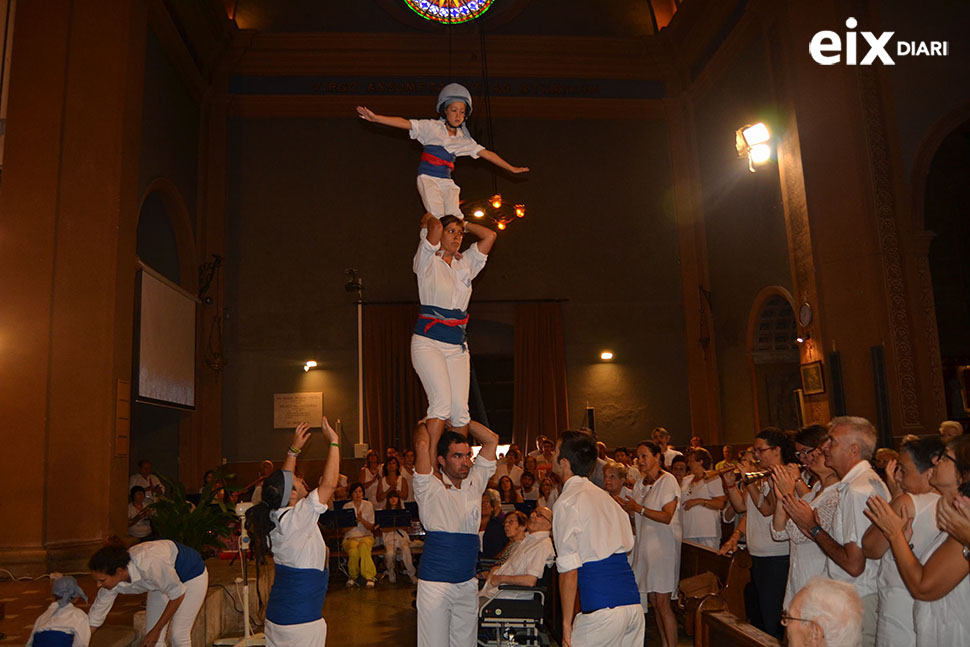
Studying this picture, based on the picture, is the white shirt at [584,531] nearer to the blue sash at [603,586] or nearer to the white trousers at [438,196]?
the blue sash at [603,586]

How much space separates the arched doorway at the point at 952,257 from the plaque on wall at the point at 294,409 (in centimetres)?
1189

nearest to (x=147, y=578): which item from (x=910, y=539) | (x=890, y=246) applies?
(x=910, y=539)

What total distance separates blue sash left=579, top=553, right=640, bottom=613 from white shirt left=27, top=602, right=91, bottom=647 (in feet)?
9.35

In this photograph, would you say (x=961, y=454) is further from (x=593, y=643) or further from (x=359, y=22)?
(x=359, y=22)

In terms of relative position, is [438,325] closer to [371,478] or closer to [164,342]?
[371,478]

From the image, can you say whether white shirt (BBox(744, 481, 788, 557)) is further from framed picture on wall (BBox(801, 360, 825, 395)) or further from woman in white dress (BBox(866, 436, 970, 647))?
framed picture on wall (BBox(801, 360, 825, 395))

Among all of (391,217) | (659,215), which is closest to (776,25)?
(659,215)

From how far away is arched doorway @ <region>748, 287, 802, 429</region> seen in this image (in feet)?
43.1

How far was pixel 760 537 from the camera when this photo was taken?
194 inches

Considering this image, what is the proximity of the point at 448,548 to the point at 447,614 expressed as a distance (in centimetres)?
35

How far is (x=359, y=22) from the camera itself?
15.2 m

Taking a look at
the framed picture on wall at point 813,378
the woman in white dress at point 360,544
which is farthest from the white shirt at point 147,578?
the framed picture on wall at point 813,378

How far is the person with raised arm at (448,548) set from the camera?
13.9ft

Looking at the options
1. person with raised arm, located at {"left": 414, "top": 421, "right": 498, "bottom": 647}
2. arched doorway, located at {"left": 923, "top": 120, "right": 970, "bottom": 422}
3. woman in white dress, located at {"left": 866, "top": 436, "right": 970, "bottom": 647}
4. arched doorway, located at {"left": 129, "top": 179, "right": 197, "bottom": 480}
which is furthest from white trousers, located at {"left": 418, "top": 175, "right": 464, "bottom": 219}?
arched doorway, located at {"left": 923, "top": 120, "right": 970, "bottom": 422}
